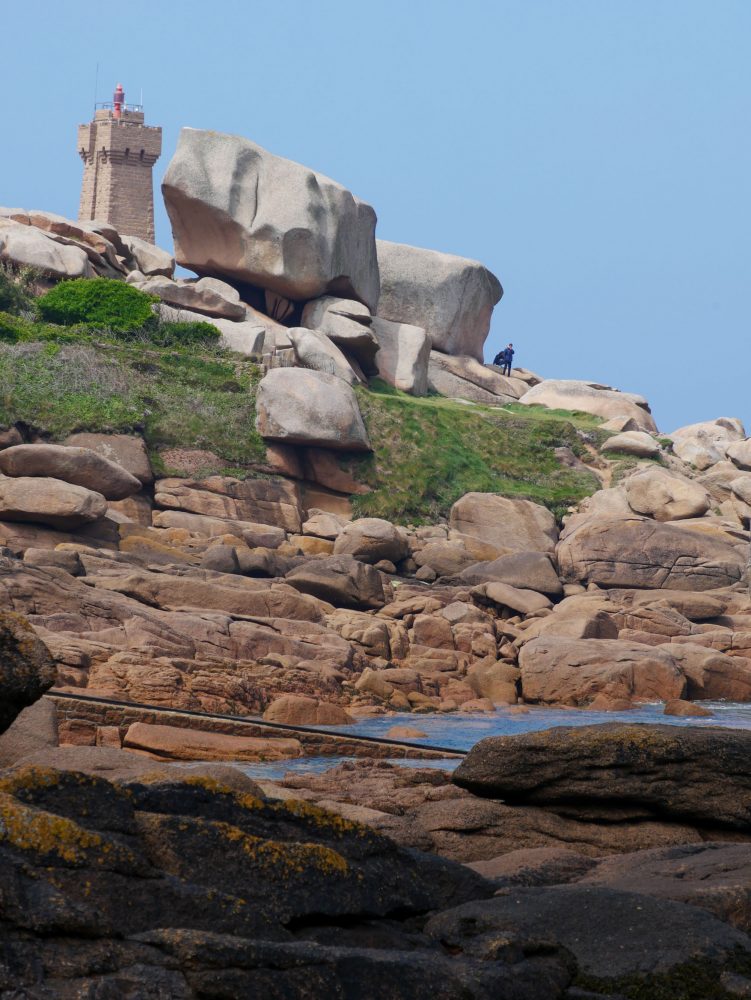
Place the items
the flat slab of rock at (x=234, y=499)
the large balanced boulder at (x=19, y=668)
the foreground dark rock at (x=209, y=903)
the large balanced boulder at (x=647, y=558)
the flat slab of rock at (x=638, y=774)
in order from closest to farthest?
the foreground dark rock at (x=209, y=903) < the large balanced boulder at (x=19, y=668) < the flat slab of rock at (x=638, y=774) < the large balanced boulder at (x=647, y=558) < the flat slab of rock at (x=234, y=499)

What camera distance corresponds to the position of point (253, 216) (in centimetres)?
4878

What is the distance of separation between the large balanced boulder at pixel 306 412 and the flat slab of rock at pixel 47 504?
11.4 m

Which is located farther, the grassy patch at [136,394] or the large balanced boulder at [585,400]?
the large balanced boulder at [585,400]

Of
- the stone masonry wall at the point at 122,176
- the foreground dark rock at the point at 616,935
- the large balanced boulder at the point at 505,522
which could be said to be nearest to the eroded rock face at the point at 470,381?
the large balanced boulder at the point at 505,522

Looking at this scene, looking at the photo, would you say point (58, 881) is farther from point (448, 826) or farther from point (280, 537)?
point (280, 537)

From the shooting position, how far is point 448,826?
9.06 meters

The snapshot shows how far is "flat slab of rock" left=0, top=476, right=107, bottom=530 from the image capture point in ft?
93.1

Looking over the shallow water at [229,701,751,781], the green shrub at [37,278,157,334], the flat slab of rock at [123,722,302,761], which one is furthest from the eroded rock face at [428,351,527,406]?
the flat slab of rock at [123,722,302,761]

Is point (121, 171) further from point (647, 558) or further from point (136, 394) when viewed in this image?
point (647, 558)

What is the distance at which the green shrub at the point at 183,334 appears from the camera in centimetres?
4531

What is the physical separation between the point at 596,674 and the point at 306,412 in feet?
57.9

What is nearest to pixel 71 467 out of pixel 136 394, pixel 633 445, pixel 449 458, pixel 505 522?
pixel 136 394

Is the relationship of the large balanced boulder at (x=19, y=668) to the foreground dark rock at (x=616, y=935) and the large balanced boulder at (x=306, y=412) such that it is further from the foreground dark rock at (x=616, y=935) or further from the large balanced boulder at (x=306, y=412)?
the large balanced boulder at (x=306, y=412)

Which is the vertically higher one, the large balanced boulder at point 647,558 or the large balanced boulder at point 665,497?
the large balanced boulder at point 665,497
